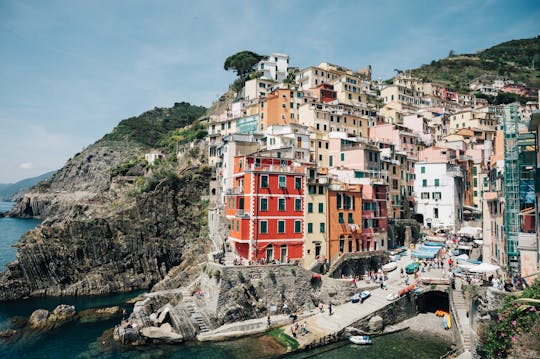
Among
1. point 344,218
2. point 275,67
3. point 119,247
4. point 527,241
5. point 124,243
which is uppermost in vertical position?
point 275,67

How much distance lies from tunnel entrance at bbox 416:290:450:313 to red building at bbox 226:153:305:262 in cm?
1248

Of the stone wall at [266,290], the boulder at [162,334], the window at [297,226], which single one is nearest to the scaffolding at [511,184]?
the stone wall at [266,290]

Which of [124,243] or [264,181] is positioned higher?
[264,181]

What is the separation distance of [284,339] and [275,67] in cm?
7972

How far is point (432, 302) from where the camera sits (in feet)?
125

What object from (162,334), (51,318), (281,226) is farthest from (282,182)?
(51,318)

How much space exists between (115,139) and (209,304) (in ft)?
399

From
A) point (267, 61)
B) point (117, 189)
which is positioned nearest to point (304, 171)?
point (117, 189)

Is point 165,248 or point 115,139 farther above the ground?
point 115,139

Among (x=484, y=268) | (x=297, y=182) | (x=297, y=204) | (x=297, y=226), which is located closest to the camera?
(x=484, y=268)

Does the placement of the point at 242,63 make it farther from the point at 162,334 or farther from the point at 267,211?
the point at 162,334

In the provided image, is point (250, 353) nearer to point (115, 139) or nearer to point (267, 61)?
point (267, 61)

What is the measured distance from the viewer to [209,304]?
116 feet

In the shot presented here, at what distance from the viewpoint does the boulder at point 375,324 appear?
106 feet
